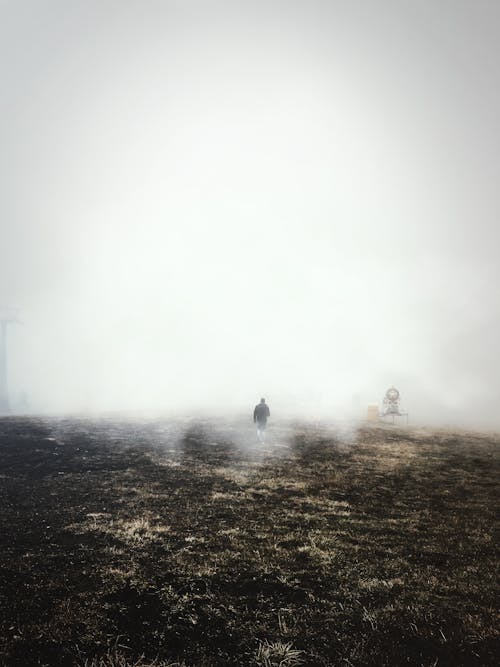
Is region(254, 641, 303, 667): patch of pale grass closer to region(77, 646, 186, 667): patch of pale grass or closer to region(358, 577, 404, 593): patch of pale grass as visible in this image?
region(77, 646, 186, 667): patch of pale grass

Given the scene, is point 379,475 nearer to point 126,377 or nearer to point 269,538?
point 269,538

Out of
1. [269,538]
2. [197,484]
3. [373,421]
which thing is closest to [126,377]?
[373,421]

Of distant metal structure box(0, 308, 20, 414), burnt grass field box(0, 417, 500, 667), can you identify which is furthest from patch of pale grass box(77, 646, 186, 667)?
distant metal structure box(0, 308, 20, 414)

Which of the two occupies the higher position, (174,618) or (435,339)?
(435,339)

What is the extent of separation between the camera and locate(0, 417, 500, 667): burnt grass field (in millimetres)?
5996

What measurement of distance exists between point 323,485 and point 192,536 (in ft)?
22.1

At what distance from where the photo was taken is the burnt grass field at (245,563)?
5996mm

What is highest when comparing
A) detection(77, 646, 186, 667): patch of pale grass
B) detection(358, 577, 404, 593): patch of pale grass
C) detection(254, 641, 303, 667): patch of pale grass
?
detection(77, 646, 186, 667): patch of pale grass

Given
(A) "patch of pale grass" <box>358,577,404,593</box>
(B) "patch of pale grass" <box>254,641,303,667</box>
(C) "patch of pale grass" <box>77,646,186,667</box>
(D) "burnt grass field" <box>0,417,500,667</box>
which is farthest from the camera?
(A) "patch of pale grass" <box>358,577,404,593</box>

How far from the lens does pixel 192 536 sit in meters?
10.0

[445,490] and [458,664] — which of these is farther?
[445,490]

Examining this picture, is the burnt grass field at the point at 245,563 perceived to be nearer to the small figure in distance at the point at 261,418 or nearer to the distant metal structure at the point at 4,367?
the small figure in distance at the point at 261,418

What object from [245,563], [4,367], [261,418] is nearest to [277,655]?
[245,563]

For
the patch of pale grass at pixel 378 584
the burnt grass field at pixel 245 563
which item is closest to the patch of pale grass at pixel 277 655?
the burnt grass field at pixel 245 563
